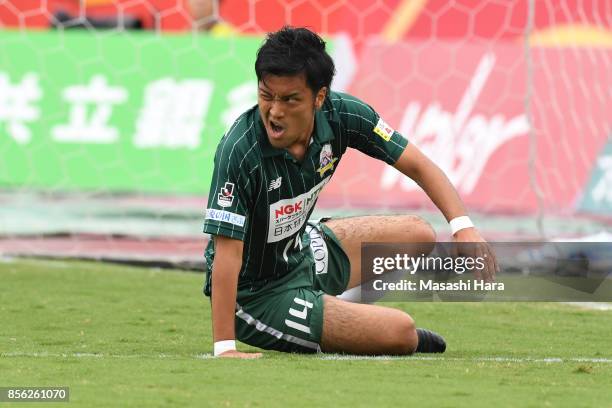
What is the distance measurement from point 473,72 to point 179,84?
2.13m

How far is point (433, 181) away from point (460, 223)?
0.89 ft

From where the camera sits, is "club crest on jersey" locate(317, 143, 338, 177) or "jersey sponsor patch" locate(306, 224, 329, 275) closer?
"club crest on jersey" locate(317, 143, 338, 177)

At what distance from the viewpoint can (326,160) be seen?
5.67m

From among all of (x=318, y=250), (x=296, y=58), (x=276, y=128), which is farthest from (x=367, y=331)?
(x=296, y=58)

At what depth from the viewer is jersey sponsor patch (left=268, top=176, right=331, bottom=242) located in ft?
18.2

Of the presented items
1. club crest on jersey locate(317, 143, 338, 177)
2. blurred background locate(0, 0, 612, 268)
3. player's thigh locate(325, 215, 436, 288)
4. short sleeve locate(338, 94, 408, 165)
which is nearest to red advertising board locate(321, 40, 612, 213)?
blurred background locate(0, 0, 612, 268)

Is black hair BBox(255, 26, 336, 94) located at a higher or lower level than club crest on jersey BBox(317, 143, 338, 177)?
higher

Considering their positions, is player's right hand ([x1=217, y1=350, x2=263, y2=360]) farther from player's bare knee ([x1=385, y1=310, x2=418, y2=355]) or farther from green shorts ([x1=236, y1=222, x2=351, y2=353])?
player's bare knee ([x1=385, y1=310, x2=418, y2=355])

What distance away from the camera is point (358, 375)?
15.9ft

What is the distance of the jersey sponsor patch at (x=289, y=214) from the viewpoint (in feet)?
18.2

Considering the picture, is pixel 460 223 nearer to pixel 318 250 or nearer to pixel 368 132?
pixel 368 132

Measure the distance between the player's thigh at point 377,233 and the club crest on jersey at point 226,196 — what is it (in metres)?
1.01

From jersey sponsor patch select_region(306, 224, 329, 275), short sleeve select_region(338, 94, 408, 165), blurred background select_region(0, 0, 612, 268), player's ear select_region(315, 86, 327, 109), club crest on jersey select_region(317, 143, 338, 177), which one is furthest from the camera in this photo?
blurred background select_region(0, 0, 612, 268)

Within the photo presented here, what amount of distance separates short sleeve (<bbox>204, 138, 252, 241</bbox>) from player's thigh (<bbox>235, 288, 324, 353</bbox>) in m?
0.45
